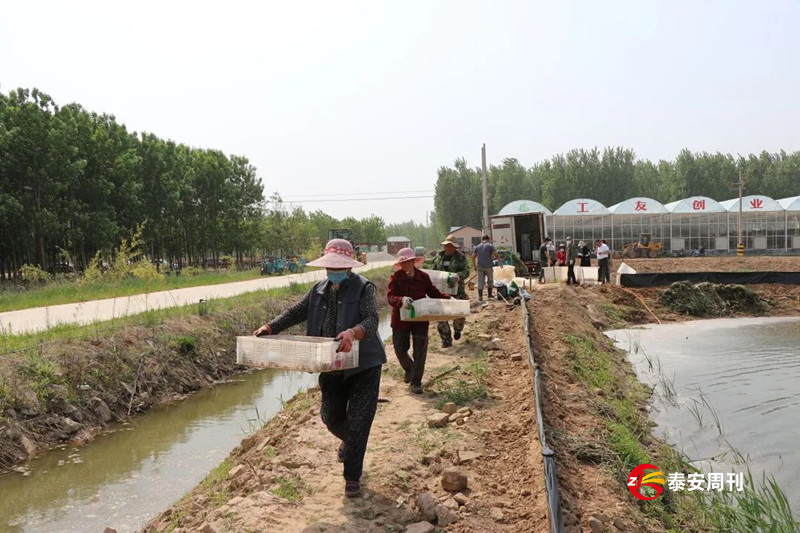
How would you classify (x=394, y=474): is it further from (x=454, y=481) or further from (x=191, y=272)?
(x=191, y=272)

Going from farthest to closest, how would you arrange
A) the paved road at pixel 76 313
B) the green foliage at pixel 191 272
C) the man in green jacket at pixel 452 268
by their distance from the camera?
the green foliage at pixel 191 272 < the paved road at pixel 76 313 < the man in green jacket at pixel 452 268

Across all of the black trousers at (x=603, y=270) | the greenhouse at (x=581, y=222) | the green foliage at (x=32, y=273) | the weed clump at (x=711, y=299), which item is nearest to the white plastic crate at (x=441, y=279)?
the green foliage at (x=32, y=273)

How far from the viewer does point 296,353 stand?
400cm

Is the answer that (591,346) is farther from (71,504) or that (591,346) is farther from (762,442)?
(71,504)

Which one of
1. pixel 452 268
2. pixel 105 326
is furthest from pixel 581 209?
pixel 105 326

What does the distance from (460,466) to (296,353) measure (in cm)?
172

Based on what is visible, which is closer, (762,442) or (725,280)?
(762,442)

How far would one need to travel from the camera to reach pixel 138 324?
11.6 m

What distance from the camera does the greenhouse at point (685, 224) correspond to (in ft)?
150

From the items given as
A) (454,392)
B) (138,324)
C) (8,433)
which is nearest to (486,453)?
(454,392)

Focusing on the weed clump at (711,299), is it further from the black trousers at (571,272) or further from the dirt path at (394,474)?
the dirt path at (394,474)

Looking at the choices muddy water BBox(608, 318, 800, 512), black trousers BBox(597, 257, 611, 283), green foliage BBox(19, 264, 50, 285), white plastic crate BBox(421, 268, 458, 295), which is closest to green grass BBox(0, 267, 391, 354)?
green foliage BBox(19, 264, 50, 285)

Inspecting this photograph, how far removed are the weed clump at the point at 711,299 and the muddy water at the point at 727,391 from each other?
231 centimetres

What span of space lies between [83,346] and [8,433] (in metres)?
2.38
